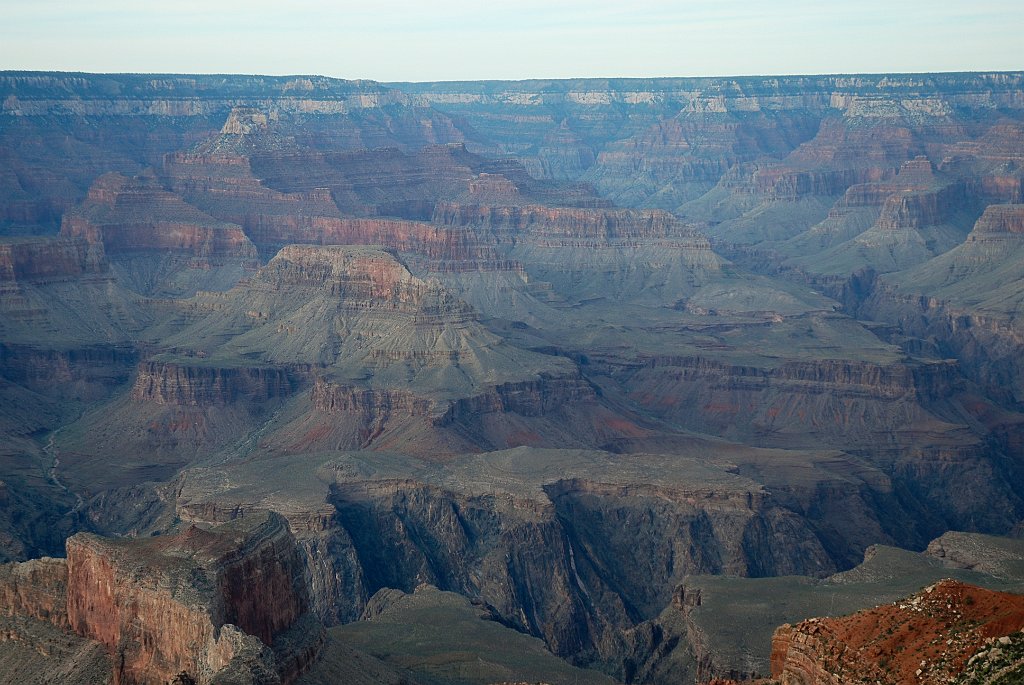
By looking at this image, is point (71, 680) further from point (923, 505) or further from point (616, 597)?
point (923, 505)


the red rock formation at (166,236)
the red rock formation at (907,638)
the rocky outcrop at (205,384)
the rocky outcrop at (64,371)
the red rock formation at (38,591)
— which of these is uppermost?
the red rock formation at (907,638)

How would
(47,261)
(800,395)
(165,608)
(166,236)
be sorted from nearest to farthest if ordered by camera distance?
(165,608), (800,395), (47,261), (166,236)

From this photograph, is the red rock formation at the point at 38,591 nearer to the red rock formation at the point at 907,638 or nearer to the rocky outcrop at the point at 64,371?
the red rock formation at the point at 907,638

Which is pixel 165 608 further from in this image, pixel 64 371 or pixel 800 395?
pixel 64 371

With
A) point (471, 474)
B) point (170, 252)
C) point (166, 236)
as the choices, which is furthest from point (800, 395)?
point (166, 236)

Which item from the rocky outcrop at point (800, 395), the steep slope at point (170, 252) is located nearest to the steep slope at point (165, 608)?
the rocky outcrop at point (800, 395)

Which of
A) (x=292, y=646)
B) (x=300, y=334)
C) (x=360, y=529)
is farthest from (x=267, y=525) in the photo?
(x=300, y=334)
